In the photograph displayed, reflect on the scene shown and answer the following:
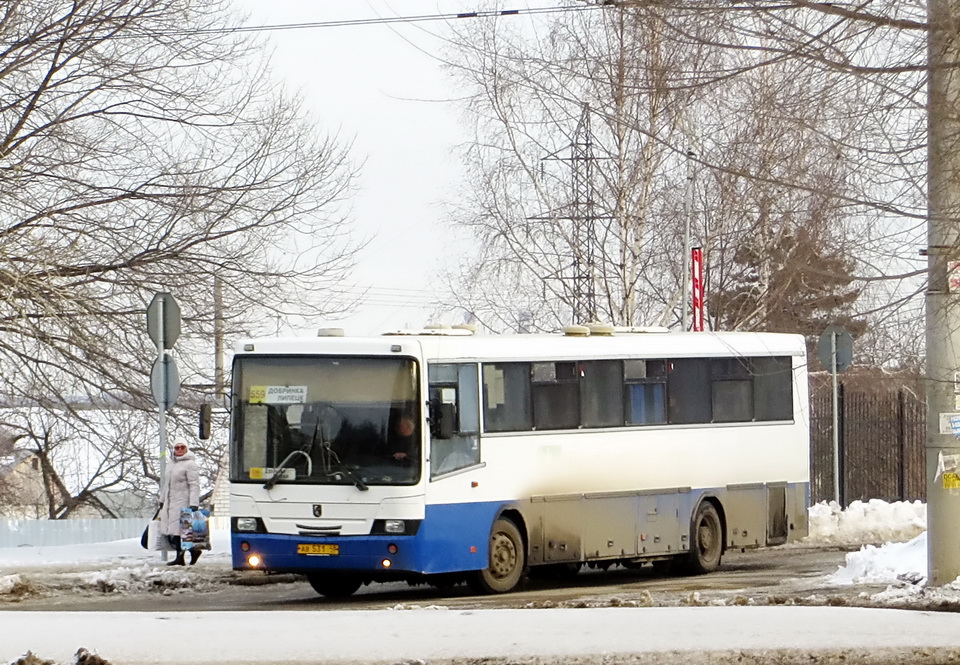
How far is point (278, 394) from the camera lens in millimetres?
17734

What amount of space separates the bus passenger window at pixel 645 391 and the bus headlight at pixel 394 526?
4.02m

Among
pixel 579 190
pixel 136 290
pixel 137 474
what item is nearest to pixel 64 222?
pixel 136 290

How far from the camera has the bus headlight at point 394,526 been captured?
17.1 metres

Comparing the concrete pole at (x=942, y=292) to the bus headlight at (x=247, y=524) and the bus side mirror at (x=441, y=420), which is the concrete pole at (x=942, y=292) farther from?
the bus headlight at (x=247, y=524)

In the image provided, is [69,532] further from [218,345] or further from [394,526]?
[394,526]

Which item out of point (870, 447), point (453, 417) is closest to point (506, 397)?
point (453, 417)

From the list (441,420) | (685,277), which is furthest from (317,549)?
(685,277)

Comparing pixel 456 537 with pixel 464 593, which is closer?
pixel 456 537

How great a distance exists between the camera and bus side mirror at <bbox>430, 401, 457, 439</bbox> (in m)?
17.5

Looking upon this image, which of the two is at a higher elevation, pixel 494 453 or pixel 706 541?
pixel 494 453

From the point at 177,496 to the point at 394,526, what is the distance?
491cm

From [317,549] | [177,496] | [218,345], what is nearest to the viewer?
[317,549]

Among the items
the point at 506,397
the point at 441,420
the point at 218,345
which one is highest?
the point at 218,345

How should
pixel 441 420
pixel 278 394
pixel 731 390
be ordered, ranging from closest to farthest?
pixel 441 420 < pixel 278 394 < pixel 731 390
